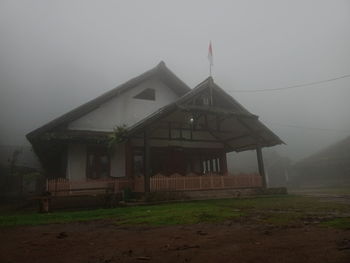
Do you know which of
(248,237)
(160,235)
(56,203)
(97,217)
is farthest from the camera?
(56,203)

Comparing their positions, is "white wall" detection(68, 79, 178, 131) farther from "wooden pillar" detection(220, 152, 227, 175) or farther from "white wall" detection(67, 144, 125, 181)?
"wooden pillar" detection(220, 152, 227, 175)

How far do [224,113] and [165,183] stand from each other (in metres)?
4.68

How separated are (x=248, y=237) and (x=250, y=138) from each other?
14780mm

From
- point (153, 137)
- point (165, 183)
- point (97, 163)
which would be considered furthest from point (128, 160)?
point (165, 183)

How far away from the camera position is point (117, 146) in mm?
17062

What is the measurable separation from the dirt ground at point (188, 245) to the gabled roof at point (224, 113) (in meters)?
8.38

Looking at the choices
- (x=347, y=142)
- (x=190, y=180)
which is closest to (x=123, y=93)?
(x=190, y=180)

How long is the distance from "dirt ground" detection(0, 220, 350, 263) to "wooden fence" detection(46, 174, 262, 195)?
276 inches

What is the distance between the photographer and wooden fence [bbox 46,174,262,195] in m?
13.7

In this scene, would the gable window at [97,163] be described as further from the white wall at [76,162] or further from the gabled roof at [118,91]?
the gabled roof at [118,91]

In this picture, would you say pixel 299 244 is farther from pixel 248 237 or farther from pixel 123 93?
pixel 123 93

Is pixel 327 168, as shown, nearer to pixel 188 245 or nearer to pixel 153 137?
pixel 153 137

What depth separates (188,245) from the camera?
439 centimetres

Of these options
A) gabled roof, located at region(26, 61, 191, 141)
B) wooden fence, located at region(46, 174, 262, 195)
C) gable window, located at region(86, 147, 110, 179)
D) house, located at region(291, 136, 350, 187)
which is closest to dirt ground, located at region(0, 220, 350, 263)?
wooden fence, located at region(46, 174, 262, 195)
